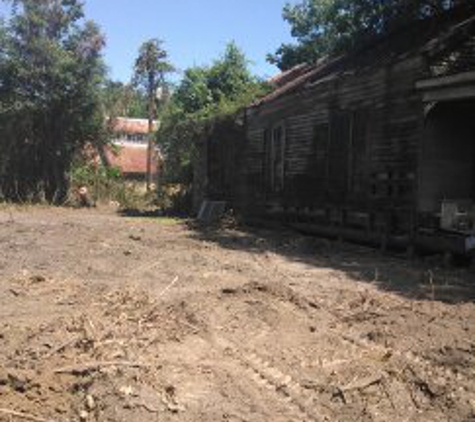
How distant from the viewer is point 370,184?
16188 mm

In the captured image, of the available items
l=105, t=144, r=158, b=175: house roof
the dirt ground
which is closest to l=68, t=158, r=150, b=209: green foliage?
l=105, t=144, r=158, b=175: house roof

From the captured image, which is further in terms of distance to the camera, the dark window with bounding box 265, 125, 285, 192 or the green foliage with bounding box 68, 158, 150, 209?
the green foliage with bounding box 68, 158, 150, 209

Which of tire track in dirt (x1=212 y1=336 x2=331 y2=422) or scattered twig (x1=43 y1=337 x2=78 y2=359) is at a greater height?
scattered twig (x1=43 y1=337 x2=78 y2=359)

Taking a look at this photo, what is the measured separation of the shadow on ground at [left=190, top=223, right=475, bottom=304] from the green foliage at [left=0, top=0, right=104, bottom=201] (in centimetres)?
1396

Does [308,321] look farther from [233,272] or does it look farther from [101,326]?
[233,272]

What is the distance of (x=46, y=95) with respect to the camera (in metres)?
31.9

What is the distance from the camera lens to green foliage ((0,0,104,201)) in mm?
31406

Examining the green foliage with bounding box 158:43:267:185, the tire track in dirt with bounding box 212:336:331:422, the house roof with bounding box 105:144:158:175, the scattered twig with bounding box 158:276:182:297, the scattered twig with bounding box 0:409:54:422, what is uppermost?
the green foliage with bounding box 158:43:267:185

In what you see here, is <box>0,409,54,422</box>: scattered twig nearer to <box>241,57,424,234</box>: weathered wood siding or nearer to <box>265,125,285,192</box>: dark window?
<box>241,57,424,234</box>: weathered wood siding

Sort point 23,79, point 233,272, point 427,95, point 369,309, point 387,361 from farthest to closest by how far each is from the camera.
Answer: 1. point 23,79
2. point 427,95
3. point 233,272
4. point 369,309
5. point 387,361

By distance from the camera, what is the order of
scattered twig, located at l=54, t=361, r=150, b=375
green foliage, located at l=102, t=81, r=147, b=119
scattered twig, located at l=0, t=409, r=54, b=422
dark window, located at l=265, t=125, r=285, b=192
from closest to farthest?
scattered twig, located at l=0, t=409, r=54, b=422 → scattered twig, located at l=54, t=361, r=150, b=375 → dark window, located at l=265, t=125, r=285, b=192 → green foliage, located at l=102, t=81, r=147, b=119

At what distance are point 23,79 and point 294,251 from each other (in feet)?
66.1

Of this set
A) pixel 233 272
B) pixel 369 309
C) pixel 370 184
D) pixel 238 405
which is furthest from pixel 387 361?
pixel 370 184

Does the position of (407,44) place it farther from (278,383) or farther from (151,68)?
(151,68)
